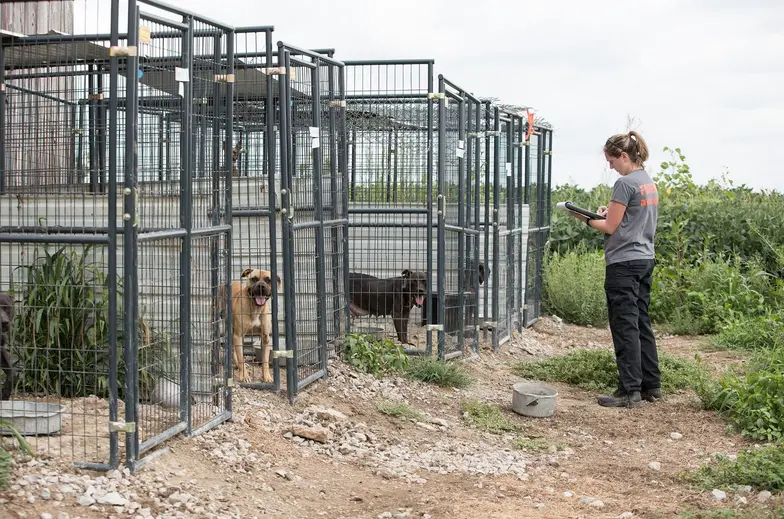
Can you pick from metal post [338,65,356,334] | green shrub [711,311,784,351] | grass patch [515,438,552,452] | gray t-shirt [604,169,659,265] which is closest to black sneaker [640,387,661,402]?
gray t-shirt [604,169,659,265]

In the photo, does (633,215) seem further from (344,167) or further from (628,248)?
(344,167)

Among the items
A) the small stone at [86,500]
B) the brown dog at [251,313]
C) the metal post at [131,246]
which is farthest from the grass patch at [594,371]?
the small stone at [86,500]

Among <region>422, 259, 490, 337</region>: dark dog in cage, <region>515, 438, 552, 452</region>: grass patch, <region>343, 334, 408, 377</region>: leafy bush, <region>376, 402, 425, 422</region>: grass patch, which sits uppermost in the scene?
<region>422, 259, 490, 337</region>: dark dog in cage

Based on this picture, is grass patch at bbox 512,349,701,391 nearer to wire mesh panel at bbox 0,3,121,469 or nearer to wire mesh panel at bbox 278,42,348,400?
wire mesh panel at bbox 278,42,348,400

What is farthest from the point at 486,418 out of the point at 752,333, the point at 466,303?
the point at 752,333

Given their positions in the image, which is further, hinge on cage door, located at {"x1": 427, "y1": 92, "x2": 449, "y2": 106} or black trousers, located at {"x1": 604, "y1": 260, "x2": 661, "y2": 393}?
hinge on cage door, located at {"x1": 427, "y1": 92, "x2": 449, "y2": 106}

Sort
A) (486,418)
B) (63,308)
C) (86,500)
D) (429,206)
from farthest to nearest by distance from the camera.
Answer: (429,206)
(486,418)
(63,308)
(86,500)

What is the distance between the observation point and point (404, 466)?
20.9 ft

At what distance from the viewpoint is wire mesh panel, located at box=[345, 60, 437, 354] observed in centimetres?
960

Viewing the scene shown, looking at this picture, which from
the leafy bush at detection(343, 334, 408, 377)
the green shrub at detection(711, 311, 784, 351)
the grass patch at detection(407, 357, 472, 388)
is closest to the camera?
the leafy bush at detection(343, 334, 408, 377)

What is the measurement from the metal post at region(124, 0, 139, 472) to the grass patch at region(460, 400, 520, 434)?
323 cm

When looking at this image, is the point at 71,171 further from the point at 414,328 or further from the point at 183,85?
the point at 414,328

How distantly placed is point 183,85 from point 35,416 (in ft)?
6.98

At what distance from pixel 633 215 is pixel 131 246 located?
A: 15.7ft
